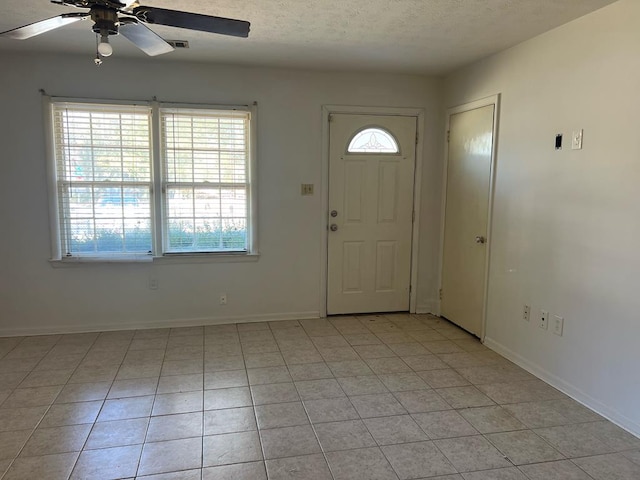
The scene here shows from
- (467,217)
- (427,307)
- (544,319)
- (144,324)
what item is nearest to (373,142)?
(467,217)

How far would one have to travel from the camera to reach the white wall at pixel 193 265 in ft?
12.4

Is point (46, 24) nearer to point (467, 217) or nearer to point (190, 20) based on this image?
point (190, 20)

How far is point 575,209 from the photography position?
2.88m

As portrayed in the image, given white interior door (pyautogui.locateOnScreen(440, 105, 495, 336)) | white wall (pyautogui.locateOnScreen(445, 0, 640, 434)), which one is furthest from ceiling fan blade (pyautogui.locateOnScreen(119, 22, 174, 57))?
white interior door (pyautogui.locateOnScreen(440, 105, 495, 336))

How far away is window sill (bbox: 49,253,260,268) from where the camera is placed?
394cm

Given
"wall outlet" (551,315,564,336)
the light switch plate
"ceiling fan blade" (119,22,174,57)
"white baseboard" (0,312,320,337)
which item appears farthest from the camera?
"white baseboard" (0,312,320,337)

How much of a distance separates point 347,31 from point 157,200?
217cm

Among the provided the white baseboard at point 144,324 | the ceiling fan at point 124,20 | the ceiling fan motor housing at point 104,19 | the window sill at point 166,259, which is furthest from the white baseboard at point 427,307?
the ceiling fan motor housing at point 104,19

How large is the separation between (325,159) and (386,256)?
117 centimetres

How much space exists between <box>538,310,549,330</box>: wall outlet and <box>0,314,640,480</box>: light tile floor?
1.28 feet

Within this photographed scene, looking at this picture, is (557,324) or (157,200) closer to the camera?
(557,324)

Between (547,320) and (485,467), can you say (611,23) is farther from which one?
(485,467)

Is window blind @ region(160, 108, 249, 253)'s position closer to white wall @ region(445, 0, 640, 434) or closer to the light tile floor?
the light tile floor

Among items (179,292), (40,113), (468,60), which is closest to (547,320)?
(468,60)
